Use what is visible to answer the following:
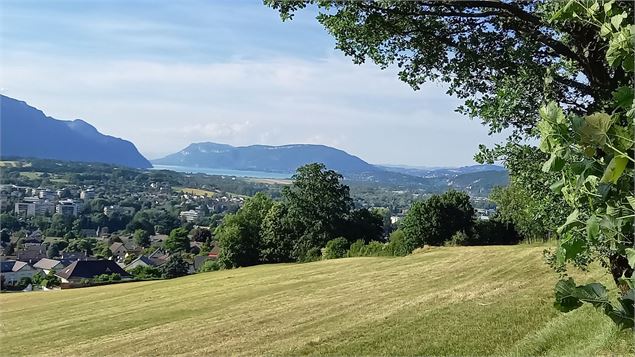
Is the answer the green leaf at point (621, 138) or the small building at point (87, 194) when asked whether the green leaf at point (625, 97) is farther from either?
the small building at point (87, 194)

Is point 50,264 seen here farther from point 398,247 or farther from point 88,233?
point 398,247

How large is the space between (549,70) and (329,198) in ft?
151

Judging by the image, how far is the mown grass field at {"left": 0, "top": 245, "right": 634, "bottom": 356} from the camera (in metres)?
7.39

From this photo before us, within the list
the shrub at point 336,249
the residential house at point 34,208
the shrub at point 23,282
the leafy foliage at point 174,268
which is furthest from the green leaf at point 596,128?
the leafy foliage at point 174,268

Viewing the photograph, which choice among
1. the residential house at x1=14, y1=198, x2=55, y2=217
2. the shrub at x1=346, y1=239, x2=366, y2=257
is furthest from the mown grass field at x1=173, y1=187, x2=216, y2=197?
the shrub at x1=346, y1=239, x2=366, y2=257

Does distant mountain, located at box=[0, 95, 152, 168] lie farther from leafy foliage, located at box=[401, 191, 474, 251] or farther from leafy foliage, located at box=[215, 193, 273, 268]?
leafy foliage, located at box=[401, 191, 474, 251]

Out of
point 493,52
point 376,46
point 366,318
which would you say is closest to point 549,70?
point 493,52

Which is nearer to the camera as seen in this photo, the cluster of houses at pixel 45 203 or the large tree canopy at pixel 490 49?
the large tree canopy at pixel 490 49

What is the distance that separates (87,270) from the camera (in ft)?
182

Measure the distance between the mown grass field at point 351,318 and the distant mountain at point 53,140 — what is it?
30.7 meters

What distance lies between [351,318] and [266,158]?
239 feet

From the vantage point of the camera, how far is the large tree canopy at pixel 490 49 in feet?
15.5

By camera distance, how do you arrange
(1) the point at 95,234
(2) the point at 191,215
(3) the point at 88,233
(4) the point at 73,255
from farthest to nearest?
(2) the point at 191,215 < (1) the point at 95,234 < (3) the point at 88,233 < (4) the point at 73,255

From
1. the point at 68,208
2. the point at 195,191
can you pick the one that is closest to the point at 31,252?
the point at 68,208
